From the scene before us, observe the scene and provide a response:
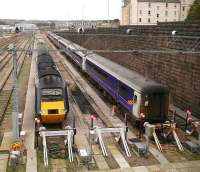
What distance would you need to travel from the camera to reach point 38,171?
48.8 ft

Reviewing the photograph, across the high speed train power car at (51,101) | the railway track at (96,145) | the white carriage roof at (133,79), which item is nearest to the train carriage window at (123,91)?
the white carriage roof at (133,79)

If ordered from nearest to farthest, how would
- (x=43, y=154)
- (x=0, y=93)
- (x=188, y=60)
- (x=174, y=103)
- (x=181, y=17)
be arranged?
(x=43, y=154)
(x=188, y=60)
(x=174, y=103)
(x=0, y=93)
(x=181, y=17)

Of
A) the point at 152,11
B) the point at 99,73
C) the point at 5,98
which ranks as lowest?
the point at 5,98

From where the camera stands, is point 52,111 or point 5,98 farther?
point 5,98

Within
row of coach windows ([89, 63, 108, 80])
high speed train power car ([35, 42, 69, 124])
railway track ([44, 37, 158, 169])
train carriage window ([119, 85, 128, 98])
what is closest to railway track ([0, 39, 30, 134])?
high speed train power car ([35, 42, 69, 124])

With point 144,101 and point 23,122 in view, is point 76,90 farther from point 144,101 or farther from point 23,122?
point 144,101

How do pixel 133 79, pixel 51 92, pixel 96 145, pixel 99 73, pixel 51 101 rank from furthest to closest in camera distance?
pixel 99 73 → pixel 133 79 → pixel 51 92 → pixel 51 101 → pixel 96 145

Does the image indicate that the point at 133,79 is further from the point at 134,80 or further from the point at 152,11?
the point at 152,11

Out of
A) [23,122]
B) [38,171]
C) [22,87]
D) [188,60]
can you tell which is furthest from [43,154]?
[22,87]

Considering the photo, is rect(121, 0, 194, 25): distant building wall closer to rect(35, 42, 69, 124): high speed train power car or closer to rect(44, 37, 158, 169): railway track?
rect(44, 37, 158, 169): railway track

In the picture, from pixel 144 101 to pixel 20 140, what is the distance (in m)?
6.30

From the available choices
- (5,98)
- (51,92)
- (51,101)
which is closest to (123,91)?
(51,92)

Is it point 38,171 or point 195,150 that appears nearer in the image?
point 38,171

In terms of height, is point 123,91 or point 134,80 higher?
point 134,80
